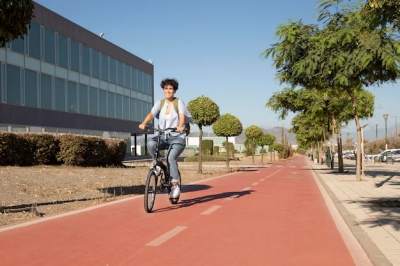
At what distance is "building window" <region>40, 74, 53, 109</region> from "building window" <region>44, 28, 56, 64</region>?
1.53 meters

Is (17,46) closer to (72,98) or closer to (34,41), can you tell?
(34,41)

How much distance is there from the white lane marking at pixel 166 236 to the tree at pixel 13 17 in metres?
4.19

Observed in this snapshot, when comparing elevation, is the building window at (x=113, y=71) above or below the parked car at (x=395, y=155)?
above

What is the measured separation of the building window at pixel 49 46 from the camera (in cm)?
3672

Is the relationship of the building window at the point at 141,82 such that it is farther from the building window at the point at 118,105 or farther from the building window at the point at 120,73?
the building window at the point at 118,105

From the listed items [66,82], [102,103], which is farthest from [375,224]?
[102,103]

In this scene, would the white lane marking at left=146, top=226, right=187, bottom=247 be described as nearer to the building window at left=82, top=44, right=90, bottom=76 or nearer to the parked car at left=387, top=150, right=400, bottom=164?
the building window at left=82, top=44, right=90, bottom=76

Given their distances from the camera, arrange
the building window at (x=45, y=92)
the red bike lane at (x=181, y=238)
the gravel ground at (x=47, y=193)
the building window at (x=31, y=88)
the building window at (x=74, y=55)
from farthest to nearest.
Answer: the building window at (x=74, y=55) < the building window at (x=45, y=92) < the building window at (x=31, y=88) < the gravel ground at (x=47, y=193) < the red bike lane at (x=181, y=238)

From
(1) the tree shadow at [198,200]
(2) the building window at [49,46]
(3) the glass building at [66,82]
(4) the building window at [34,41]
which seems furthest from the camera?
(2) the building window at [49,46]

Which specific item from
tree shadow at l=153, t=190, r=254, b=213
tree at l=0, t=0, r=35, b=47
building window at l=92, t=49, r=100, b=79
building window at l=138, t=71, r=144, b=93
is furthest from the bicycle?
building window at l=138, t=71, r=144, b=93

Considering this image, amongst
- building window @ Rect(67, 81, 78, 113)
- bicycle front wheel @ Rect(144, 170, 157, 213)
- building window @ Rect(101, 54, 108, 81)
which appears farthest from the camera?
building window @ Rect(101, 54, 108, 81)

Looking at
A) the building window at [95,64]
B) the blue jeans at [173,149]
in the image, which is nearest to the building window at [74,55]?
the building window at [95,64]

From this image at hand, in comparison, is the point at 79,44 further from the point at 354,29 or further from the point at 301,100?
the point at 354,29

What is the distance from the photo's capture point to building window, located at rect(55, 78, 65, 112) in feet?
125
